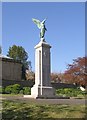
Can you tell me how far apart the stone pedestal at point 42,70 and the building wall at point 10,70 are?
27.5m

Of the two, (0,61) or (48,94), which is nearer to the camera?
(48,94)

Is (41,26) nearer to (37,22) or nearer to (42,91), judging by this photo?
(37,22)

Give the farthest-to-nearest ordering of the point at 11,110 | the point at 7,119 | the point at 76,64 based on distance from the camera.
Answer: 1. the point at 76,64
2. the point at 11,110
3. the point at 7,119

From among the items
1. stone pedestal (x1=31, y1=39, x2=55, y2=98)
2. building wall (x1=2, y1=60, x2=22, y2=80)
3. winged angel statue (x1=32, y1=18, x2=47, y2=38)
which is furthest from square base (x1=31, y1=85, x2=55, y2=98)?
building wall (x1=2, y1=60, x2=22, y2=80)

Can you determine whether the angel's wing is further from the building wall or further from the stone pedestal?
the building wall

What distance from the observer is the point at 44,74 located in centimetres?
2608

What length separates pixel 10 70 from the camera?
55.3 meters

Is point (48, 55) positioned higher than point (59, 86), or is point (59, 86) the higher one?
point (48, 55)

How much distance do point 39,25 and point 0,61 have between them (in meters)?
21.4

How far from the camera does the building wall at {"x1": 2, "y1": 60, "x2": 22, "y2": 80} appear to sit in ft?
176

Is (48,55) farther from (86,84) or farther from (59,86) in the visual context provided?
(86,84)

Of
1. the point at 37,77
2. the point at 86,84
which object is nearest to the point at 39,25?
the point at 37,77

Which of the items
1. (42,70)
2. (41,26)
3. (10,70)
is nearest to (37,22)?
(41,26)

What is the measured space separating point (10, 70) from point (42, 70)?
98.8 ft
